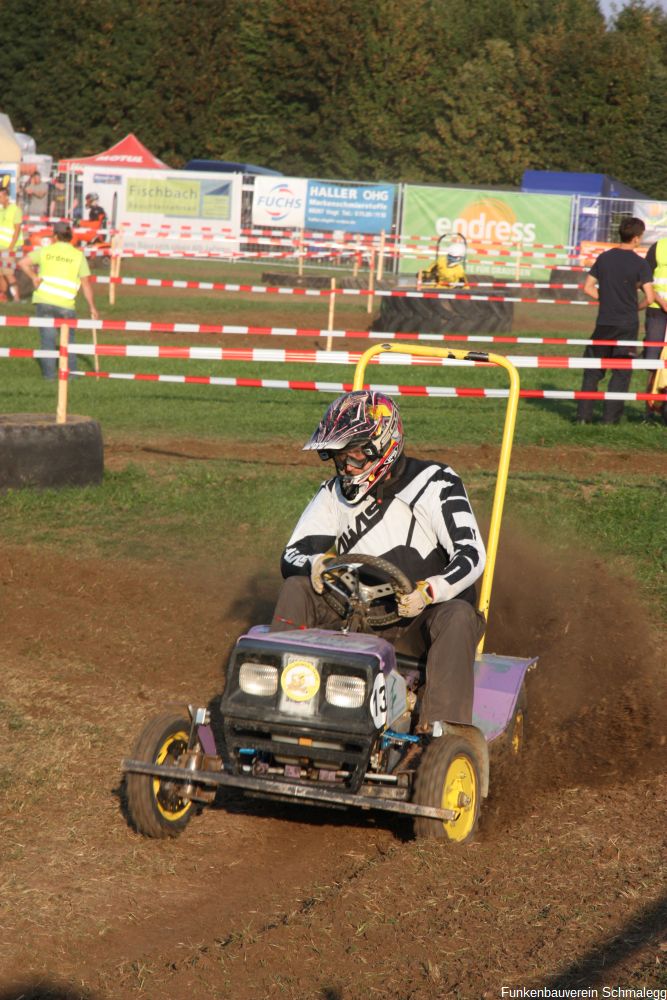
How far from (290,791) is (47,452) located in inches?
251

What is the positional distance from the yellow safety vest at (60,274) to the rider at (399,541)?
10874 mm

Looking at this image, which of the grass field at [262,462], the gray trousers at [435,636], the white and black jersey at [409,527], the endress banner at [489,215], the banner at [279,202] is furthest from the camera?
the banner at [279,202]

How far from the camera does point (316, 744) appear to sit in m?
4.71

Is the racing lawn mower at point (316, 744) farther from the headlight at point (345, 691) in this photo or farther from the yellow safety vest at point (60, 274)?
the yellow safety vest at point (60, 274)

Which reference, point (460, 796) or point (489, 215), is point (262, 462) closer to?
point (460, 796)

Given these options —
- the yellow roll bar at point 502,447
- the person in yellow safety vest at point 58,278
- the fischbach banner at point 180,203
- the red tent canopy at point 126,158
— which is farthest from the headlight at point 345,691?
the red tent canopy at point 126,158

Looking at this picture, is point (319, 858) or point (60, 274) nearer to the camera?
point (319, 858)

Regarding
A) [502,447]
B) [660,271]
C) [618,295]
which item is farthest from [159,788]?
[660,271]

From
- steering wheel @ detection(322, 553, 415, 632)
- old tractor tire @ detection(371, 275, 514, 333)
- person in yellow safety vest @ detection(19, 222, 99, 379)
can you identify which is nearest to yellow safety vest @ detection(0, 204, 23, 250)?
old tractor tire @ detection(371, 275, 514, 333)

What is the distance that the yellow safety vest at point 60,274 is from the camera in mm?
15930

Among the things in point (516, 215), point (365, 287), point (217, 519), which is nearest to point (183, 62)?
point (516, 215)

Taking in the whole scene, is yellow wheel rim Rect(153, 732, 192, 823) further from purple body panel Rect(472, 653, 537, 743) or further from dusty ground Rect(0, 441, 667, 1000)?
purple body panel Rect(472, 653, 537, 743)

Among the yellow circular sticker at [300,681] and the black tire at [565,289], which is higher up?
the black tire at [565,289]

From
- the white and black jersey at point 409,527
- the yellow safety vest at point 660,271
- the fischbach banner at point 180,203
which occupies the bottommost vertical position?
the white and black jersey at point 409,527
